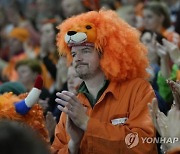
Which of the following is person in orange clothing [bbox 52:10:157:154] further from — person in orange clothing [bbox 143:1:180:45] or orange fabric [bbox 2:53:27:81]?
orange fabric [bbox 2:53:27:81]

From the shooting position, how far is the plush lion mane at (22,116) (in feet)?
12.1

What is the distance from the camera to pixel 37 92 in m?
3.73

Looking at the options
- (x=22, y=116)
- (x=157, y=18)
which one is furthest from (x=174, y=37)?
(x=22, y=116)

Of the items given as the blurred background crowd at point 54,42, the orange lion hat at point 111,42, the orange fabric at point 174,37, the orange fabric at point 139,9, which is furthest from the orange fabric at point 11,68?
the orange lion hat at point 111,42

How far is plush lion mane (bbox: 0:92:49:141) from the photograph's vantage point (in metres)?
3.69

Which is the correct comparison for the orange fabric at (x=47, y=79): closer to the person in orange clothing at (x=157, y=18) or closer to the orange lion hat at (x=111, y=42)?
the person in orange clothing at (x=157, y=18)

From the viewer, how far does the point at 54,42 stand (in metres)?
8.01

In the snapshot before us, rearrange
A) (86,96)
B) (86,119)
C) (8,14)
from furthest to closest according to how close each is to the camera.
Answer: (8,14) → (86,96) → (86,119)

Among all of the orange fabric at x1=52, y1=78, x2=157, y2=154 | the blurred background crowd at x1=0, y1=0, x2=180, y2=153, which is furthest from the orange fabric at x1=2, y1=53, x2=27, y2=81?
the orange fabric at x1=52, y1=78, x2=157, y2=154

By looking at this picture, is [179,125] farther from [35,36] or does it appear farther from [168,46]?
[35,36]

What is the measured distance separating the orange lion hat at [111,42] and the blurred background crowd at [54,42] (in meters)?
0.85

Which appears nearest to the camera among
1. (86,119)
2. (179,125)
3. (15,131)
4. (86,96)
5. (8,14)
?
(15,131)

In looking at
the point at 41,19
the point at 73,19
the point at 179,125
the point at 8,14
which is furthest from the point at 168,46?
the point at 8,14

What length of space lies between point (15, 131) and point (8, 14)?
31.1 feet
